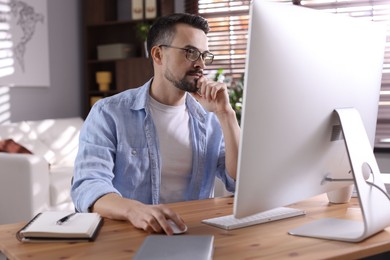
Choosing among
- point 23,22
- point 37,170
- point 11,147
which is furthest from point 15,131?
point 23,22

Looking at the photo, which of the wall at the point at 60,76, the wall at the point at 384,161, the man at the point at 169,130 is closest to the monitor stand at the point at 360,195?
the man at the point at 169,130

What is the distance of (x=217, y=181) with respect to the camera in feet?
7.95

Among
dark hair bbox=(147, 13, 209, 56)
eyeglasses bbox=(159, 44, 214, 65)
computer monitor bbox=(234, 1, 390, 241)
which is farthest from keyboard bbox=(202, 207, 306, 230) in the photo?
dark hair bbox=(147, 13, 209, 56)

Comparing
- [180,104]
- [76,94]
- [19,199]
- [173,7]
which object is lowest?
[19,199]

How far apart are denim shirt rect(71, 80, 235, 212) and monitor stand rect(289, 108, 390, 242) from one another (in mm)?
609

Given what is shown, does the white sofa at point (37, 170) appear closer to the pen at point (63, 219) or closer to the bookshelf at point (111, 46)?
the bookshelf at point (111, 46)

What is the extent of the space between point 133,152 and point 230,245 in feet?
2.31

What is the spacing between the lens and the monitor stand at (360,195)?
124 cm

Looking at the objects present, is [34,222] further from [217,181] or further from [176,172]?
[217,181]

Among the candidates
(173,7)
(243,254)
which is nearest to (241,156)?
(243,254)

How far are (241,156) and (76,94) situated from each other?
4755 millimetres

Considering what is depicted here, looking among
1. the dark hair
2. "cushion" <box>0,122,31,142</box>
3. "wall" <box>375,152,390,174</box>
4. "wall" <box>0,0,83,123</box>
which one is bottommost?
"wall" <box>375,152,390,174</box>

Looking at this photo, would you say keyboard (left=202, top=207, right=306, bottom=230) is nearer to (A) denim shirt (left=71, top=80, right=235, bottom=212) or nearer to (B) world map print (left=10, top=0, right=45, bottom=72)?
(A) denim shirt (left=71, top=80, right=235, bottom=212)

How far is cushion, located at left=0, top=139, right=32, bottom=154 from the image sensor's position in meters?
3.94
